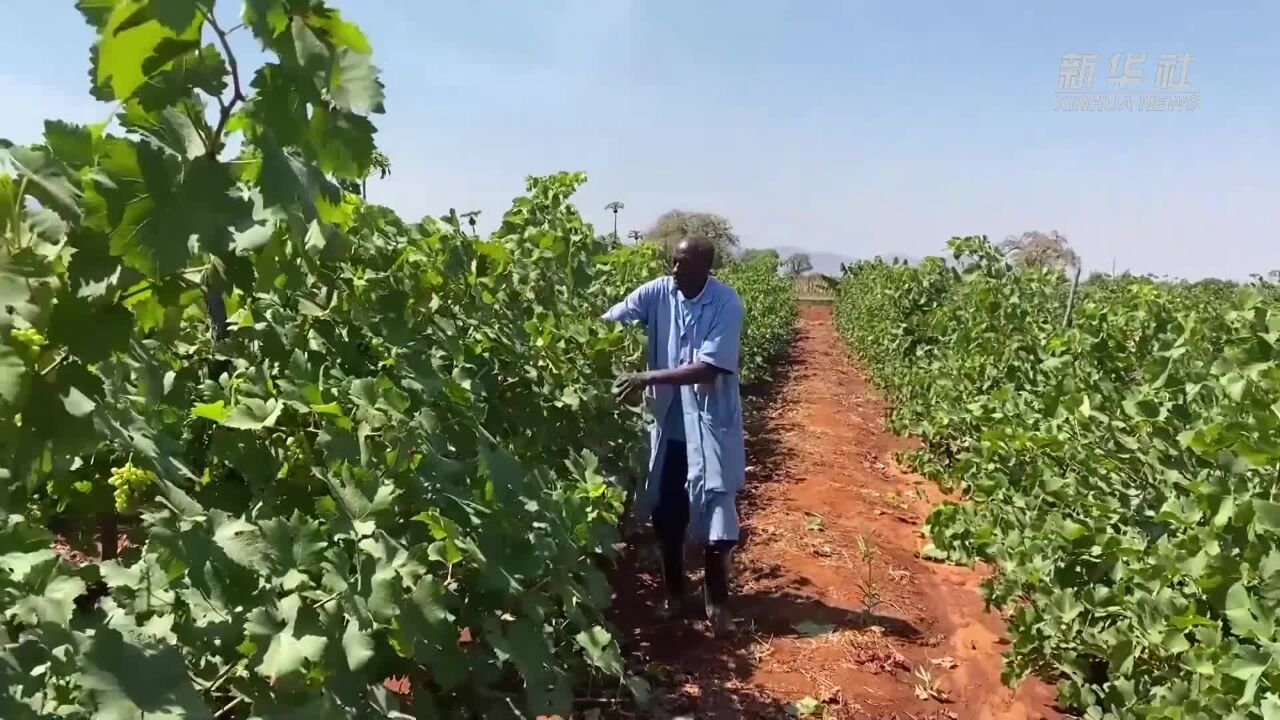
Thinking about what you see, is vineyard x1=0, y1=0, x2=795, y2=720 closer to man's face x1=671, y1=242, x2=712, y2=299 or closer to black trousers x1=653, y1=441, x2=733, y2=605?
man's face x1=671, y1=242, x2=712, y2=299

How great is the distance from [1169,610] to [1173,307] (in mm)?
3379

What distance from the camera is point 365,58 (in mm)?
978

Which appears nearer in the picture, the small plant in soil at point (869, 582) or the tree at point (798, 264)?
the small plant in soil at point (869, 582)

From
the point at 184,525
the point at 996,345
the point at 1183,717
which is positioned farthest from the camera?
the point at 996,345

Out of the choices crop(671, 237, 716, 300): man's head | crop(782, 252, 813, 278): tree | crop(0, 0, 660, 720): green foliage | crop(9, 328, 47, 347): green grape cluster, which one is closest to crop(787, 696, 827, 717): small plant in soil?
crop(0, 0, 660, 720): green foliage

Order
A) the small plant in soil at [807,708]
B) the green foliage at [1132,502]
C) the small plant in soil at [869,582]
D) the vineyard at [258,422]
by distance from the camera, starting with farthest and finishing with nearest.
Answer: the small plant in soil at [869,582], the small plant in soil at [807,708], the green foliage at [1132,502], the vineyard at [258,422]

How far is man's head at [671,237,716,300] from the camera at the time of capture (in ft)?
12.9

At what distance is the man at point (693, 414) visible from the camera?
152 inches

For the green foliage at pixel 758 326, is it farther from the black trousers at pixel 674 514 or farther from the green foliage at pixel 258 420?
the green foliage at pixel 258 420

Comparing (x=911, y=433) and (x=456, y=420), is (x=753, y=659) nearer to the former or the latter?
(x=456, y=420)

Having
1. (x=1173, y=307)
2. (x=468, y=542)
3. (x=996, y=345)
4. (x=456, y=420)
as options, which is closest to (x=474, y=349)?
(x=456, y=420)

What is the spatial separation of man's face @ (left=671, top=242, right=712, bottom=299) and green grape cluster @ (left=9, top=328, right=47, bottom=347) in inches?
118

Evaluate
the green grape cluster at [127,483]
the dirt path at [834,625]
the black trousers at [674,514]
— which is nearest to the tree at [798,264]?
the dirt path at [834,625]

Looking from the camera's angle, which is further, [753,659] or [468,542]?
[753,659]
